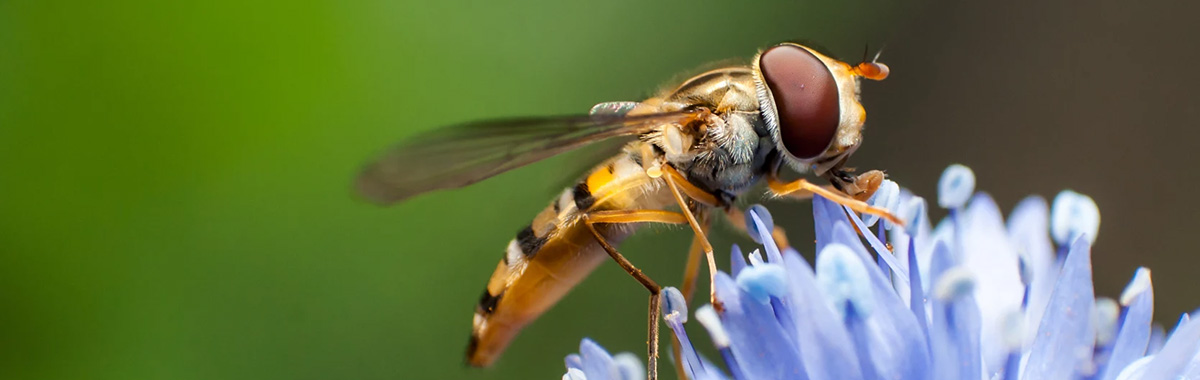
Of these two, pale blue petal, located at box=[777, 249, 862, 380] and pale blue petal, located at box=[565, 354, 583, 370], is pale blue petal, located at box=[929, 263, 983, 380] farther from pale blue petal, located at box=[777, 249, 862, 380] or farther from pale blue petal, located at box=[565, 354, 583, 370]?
pale blue petal, located at box=[565, 354, 583, 370]

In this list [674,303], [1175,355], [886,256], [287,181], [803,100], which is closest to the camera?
[1175,355]

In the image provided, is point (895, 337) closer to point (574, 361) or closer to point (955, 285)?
point (955, 285)

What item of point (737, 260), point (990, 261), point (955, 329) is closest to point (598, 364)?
point (737, 260)

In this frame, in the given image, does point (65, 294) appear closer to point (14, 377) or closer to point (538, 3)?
point (14, 377)

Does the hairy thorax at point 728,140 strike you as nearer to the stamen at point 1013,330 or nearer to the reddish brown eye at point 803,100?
the reddish brown eye at point 803,100

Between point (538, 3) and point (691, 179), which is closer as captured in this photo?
point (691, 179)

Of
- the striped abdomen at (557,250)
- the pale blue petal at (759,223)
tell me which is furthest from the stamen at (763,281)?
the striped abdomen at (557,250)

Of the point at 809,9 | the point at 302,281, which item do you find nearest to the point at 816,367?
the point at 302,281

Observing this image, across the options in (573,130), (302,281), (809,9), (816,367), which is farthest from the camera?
(809,9)
